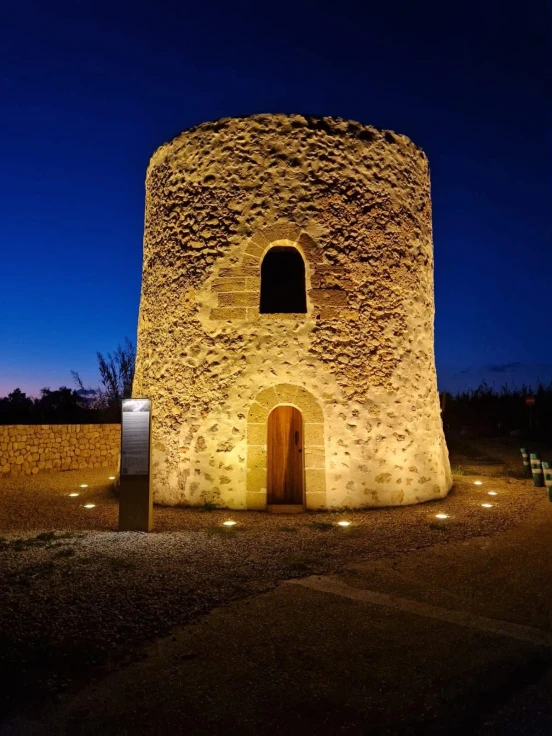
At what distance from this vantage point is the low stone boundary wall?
1142 centimetres

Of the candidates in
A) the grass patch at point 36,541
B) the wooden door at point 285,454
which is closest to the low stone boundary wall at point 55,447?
the grass patch at point 36,541

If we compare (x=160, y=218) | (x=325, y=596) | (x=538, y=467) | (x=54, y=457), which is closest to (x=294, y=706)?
(x=325, y=596)

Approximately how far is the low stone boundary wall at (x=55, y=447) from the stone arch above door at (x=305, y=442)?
6.73 m

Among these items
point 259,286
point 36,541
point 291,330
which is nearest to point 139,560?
point 36,541

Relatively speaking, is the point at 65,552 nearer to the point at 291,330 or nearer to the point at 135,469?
the point at 135,469

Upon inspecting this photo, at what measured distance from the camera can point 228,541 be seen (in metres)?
5.69

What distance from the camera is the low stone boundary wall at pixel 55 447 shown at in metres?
11.4

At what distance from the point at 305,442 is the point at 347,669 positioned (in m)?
4.55

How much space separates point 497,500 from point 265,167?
20.5 ft

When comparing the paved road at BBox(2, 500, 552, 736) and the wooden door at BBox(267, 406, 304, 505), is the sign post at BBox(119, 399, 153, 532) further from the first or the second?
the paved road at BBox(2, 500, 552, 736)

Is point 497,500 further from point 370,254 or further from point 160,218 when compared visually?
point 160,218

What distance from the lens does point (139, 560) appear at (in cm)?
493

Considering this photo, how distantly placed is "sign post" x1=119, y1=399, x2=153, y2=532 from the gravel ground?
237mm

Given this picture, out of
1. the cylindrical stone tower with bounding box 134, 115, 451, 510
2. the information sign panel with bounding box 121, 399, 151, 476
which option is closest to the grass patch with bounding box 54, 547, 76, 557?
the information sign panel with bounding box 121, 399, 151, 476
